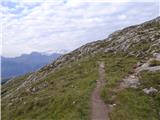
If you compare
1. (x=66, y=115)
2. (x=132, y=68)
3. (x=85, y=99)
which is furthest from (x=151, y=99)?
(x=132, y=68)

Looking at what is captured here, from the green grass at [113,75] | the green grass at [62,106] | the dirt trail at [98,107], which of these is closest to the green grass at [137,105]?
the dirt trail at [98,107]

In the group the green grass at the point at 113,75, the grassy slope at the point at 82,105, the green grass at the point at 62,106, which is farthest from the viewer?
the green grass at the point at 113,75

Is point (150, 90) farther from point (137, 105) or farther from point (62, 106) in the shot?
point (62, 106)

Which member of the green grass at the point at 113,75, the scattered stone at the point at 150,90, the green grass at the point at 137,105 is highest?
the green grass at the point at 113,75

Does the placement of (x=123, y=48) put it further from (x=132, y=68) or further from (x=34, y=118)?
(x=34, y=118)

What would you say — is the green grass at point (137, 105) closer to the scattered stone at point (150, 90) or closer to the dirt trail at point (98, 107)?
the scattered stone at point (150, 90)

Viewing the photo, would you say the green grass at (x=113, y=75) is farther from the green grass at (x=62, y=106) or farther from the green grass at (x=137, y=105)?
the green grass at (x=62, y=106)

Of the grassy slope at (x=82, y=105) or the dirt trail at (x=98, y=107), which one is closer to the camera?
the dirt trail at (x=98, y=107)

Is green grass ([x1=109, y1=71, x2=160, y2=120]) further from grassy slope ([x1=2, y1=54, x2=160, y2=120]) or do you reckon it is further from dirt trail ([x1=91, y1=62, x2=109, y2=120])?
dirt trail ([x1=91, y1=62, x2=109, y2=120])

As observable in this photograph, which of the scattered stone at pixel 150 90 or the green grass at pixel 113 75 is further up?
the green grass at pixel 113 75

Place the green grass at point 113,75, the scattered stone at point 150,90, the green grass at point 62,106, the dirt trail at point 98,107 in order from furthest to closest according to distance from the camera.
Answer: the scattered stone at point 150,90 → the green grass at point 113,75 → the green grass at point 62,106 → the dirt trail at point 98,107

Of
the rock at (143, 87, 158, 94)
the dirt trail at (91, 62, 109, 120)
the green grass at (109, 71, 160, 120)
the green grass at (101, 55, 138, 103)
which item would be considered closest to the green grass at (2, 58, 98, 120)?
the dirt trail at (91, 62, 109, 120)

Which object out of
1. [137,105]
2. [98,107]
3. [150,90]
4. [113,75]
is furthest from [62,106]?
[113,75]

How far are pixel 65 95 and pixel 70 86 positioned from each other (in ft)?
36.1
